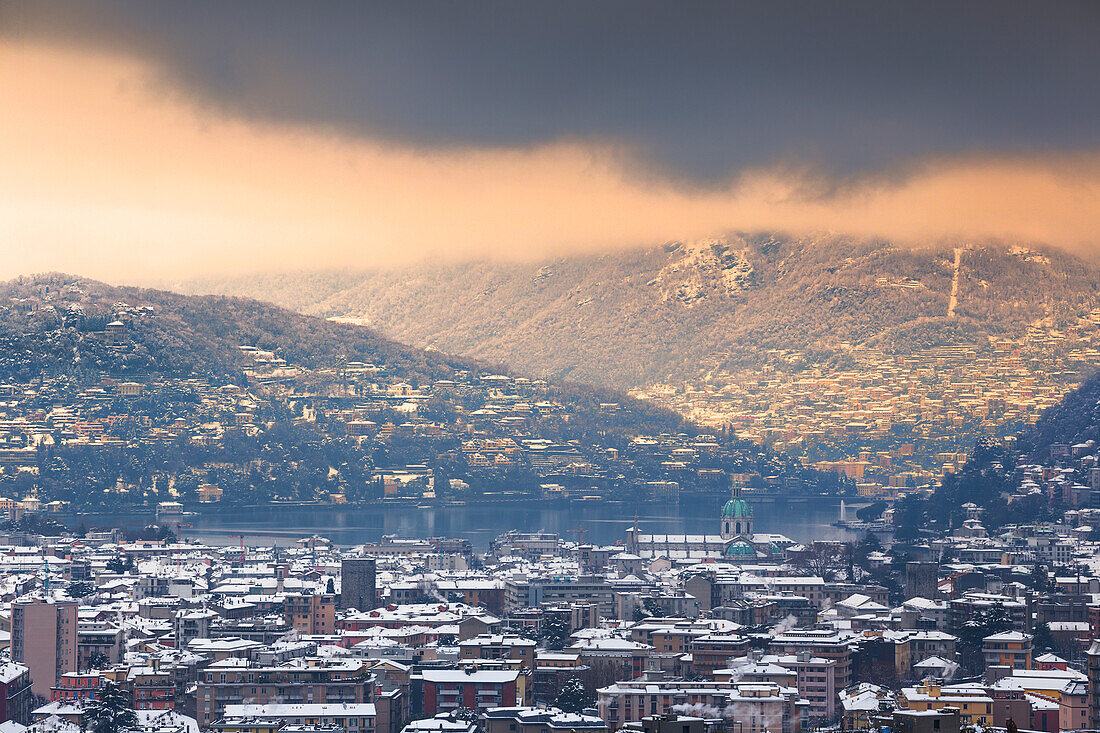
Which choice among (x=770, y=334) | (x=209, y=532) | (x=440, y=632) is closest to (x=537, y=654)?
(x=440, y=632)

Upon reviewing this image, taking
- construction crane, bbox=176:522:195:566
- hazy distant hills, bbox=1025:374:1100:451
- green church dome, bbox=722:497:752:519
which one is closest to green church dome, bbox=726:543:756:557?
construction crane, bbox=176:522:195:566

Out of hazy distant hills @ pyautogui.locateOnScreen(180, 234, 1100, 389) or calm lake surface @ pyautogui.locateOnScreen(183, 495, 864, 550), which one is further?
hazy distant hills @ pyautogui.locateOnScreen(180, 234, 1100, 389)

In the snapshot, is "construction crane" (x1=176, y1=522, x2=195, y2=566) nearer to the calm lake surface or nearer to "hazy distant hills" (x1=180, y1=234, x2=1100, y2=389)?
the calm lake surface

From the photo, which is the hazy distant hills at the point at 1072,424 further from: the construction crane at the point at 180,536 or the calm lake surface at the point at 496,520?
the construction crane at the point at 180,536

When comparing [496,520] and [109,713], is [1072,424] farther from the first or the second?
[109,713]

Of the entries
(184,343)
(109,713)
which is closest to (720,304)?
(184,343)

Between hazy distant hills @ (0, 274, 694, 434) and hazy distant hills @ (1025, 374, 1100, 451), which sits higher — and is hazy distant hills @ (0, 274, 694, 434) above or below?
above
